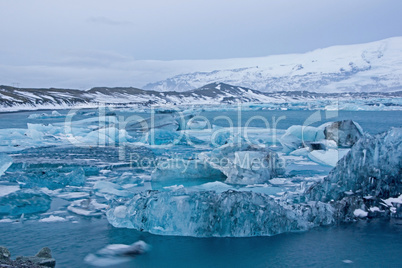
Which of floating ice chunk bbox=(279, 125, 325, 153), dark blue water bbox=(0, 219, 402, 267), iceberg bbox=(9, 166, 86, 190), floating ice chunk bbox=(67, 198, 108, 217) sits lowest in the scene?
dark blue water bbox=(0, 219, 402, 267)

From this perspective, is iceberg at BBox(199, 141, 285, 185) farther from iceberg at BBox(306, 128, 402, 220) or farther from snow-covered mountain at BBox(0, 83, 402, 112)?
snow-covered mountain at BBox(0, 83, 402, 112)

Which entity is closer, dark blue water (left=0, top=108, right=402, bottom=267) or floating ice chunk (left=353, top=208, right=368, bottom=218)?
dark blue water (left=0, top=108, right=402, bottom=267)

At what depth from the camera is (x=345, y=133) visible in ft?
36.1

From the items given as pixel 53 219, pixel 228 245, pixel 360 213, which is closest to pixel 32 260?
pixel 53 219

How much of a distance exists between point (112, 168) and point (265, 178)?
336 cm

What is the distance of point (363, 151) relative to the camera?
207 inches

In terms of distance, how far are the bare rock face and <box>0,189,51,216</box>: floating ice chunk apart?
329 inches

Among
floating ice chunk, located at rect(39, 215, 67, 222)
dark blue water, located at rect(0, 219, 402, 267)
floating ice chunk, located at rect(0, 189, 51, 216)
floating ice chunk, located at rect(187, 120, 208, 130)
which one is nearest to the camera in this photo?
dark blue water, located at rect(0, 219, 402, 267)

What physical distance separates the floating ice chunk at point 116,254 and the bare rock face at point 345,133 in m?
8.45

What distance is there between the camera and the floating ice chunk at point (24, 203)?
4988 millimetres

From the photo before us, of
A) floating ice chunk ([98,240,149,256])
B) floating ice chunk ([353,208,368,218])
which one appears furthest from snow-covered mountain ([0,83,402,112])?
floating ice chunk ([353,208,368,218])

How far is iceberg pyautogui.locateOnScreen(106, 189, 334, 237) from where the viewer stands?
4.14 m

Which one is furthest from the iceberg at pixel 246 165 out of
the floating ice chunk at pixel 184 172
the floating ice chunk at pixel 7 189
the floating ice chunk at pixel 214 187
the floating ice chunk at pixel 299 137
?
the floating ice chunk at pixel 299 137

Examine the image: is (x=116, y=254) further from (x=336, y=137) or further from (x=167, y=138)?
(x=167, y=138)
